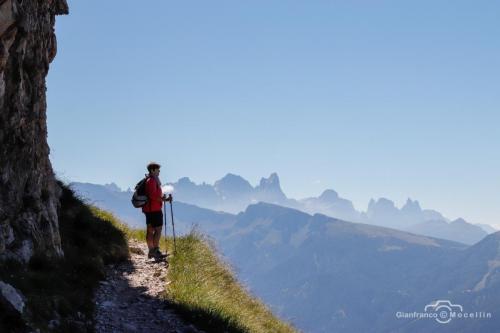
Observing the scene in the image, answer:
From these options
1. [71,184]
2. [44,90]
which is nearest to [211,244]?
[71,184]

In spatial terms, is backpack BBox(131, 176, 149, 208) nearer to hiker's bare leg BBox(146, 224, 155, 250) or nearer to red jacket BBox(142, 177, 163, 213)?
red jacket BBox(142, 177, 163, 213)

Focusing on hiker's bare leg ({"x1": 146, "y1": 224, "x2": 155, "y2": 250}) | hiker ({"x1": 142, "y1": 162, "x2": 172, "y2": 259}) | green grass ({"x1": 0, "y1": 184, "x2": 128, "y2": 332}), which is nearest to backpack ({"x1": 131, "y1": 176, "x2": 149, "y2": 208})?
hiker ({"x1": 142, "y1": 162, "x2": 172, "y2": 259})

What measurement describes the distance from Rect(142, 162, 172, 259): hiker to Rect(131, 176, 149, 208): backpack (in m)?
0.12

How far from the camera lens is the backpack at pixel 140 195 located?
17.8 metres

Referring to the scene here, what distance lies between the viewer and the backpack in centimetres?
1777

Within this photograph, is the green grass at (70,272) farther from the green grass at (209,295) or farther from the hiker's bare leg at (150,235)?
the green grass at (209,295)

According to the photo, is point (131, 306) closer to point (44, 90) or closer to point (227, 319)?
point (227, 319)

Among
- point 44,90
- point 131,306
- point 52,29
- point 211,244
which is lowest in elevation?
point 131,306

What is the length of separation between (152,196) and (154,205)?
320 mm

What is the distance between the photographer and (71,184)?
19.0m

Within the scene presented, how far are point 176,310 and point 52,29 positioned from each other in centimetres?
880

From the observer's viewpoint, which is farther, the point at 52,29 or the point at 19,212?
the point at 52,29

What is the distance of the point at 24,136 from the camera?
12.1 metres

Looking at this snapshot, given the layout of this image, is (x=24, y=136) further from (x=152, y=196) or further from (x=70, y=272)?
(x=152, y=196)
